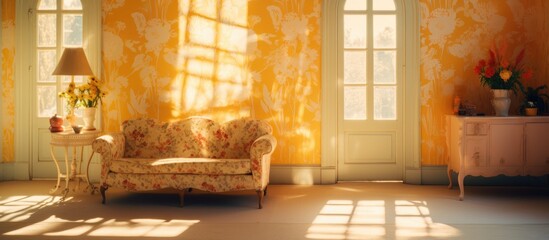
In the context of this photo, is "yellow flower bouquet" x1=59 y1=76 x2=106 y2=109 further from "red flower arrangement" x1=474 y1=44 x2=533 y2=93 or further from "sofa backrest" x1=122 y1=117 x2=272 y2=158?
"red flower arrangement" x1=474 y1=44 x2=533 y2=93

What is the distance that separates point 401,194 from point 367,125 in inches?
41.9

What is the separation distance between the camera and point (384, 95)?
23.1 feet

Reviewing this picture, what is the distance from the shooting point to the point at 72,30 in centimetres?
712

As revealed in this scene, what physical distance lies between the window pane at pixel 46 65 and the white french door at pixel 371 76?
3509 mm

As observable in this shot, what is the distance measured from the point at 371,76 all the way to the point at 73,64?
11.2 ft

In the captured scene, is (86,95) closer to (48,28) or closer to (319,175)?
(48,28)

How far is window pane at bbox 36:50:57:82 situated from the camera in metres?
7.18

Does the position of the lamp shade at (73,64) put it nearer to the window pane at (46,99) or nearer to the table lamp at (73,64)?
the table lamp at (73,64)

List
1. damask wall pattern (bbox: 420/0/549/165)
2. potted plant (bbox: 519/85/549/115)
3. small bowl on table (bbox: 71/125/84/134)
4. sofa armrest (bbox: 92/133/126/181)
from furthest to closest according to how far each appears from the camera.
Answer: damask wall pattern (bbox: 420/0/549/165) < potted plant (bbox: 519/85/549/115) < small bowl on table (bbox: 71/125/84/134) < sofa armrest (bbox: 92/133/126/181)

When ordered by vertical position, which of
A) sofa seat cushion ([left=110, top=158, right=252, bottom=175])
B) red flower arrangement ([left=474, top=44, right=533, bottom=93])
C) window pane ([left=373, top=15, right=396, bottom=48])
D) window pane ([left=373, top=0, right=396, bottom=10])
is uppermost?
window pane ([left=373, top=0, right=396, bottom=10])

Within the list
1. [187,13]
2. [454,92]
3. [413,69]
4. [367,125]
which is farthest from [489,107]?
[187,13]

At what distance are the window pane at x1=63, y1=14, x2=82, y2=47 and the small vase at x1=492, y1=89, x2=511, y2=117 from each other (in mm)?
4881

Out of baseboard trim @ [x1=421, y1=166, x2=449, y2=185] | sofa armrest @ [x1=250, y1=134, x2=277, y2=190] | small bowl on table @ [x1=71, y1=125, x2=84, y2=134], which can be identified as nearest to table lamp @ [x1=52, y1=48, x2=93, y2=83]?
small bowl on table @ [x1=71, y1=125, x2=84, y2=134]

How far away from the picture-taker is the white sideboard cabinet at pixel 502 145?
6129mm
